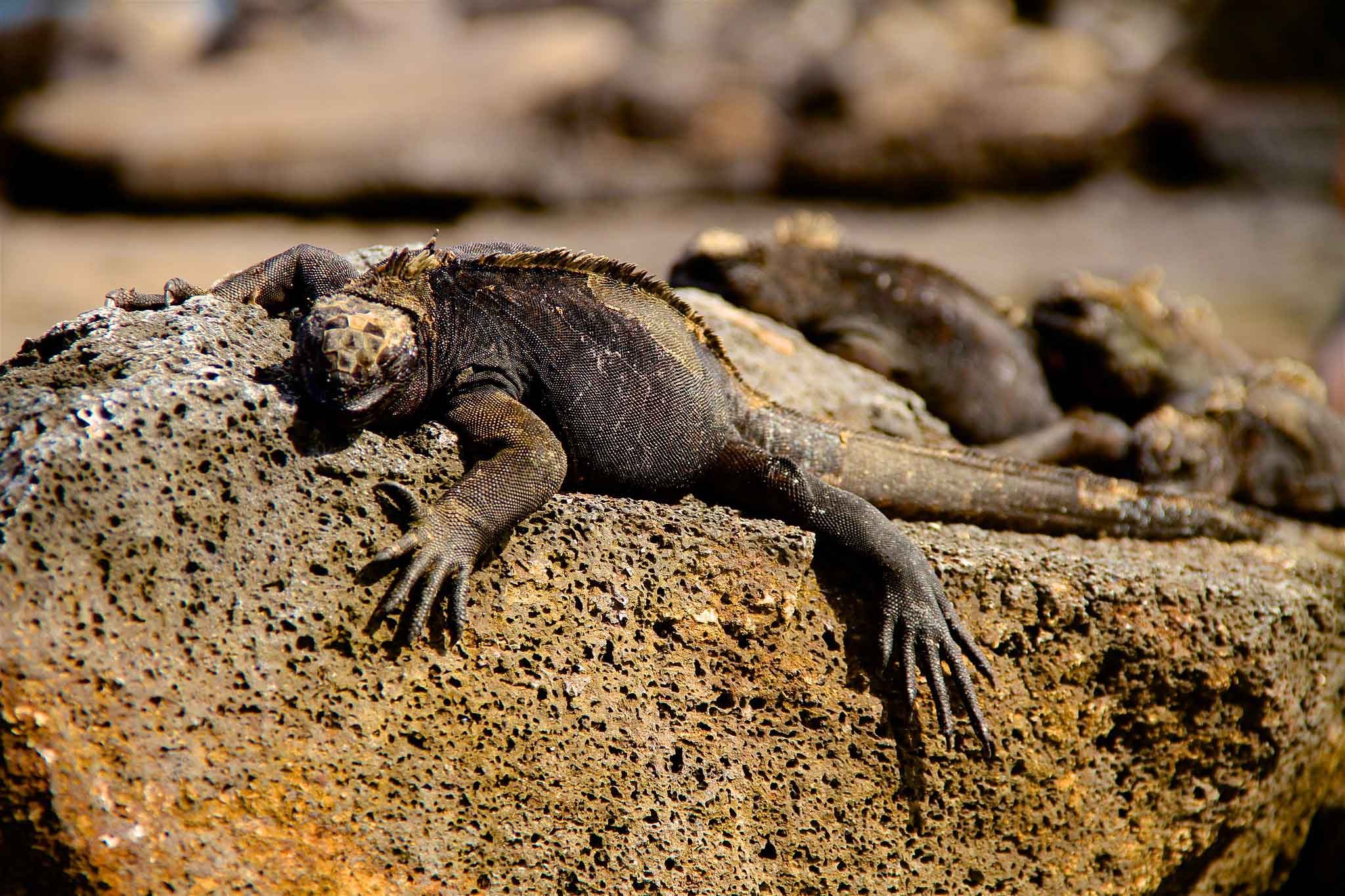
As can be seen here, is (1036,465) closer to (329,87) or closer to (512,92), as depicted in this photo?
(512,92)

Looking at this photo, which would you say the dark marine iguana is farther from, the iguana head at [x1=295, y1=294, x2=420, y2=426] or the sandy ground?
the sandy ground

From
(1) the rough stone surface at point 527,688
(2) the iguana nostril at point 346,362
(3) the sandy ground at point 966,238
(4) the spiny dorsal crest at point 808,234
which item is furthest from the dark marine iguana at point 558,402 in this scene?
(3) the sandy ground at point 966,238

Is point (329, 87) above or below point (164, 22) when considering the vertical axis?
below

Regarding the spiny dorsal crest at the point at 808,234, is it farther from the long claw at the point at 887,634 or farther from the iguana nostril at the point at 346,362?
the iguana nostril at the point at 346,362

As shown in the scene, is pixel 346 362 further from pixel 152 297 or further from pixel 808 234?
pixel 808 234

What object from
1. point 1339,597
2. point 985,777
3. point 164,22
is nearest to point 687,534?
point 985,777

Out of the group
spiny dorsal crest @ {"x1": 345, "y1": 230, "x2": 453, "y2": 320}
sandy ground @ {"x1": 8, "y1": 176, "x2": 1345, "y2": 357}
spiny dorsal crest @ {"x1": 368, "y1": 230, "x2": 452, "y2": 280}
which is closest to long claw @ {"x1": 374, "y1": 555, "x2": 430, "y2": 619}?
spiny dorsal crest @ {"x1": 345, "y1": 230, "x2": 453, "y2": 320}

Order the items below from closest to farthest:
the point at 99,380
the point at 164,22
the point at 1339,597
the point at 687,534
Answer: the point at 99,380 < the point at 687,534 < the point at 1339,597 < the point at 164,22
